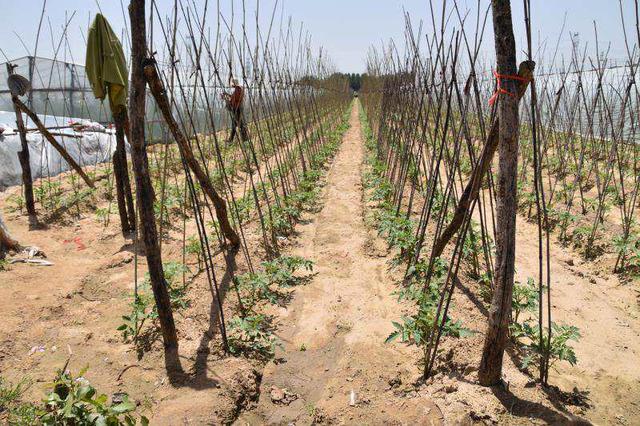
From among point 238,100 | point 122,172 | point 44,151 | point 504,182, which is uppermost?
point 238,100

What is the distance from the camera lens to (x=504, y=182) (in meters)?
1.87

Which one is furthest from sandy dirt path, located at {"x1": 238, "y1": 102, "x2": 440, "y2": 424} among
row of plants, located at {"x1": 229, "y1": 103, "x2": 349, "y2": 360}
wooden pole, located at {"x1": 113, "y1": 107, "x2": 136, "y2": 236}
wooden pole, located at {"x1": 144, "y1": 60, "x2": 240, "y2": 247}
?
wooden pole, located at {"x1": 113, "y1": 107, "x2": 136, "y2": 236}

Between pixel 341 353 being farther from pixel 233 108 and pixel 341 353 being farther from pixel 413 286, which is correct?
pixel 233 108

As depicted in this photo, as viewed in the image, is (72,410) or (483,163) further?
(483,163)

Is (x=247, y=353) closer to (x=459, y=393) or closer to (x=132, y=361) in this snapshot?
(x=132, y=361)

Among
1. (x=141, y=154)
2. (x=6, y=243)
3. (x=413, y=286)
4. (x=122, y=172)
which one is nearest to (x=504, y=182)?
(x=413, y=286)

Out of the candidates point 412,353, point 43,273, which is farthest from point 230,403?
point 43,273

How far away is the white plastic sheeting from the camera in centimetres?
653

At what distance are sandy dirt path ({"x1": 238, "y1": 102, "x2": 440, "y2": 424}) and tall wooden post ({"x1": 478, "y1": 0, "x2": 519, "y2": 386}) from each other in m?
0.53

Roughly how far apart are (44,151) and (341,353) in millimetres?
6932

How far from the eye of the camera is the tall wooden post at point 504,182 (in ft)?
5.79

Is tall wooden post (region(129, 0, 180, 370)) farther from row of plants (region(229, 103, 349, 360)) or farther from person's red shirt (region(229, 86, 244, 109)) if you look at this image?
person's red shirt (region(229, 86, 244, 109))

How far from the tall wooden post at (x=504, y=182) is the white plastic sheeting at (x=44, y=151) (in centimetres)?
595

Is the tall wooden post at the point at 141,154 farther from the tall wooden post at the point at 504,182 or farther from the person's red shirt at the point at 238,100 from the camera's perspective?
the person's red shirt at the point at 238,100
